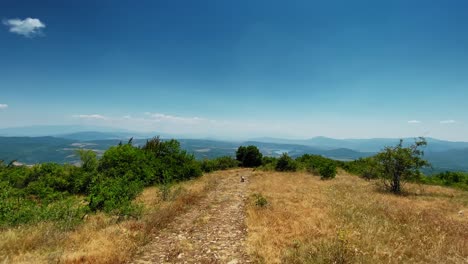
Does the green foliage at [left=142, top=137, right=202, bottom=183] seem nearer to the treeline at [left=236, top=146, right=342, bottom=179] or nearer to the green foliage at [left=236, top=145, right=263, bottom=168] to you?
the treeline at [left=236, top=146, right=342, bottom=179]

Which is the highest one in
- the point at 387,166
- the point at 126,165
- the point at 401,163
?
the point at 401,163

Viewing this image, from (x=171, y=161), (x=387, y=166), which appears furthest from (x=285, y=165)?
(x=171, y=161)

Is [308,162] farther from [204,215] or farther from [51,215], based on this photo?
[51,215]

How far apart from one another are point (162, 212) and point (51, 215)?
4.61 m

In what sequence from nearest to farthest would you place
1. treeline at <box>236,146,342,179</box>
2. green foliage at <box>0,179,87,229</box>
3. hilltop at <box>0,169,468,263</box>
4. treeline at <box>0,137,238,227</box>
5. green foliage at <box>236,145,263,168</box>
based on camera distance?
hilltop at <box>0,169,468,263</box> < green foliage at <box>0,179,87,229</box> < treeline at <box>0,137,238,227</box> < treeline at <box>236,146,342,179</box> < green foliage at <box>236,145,263,168</box>

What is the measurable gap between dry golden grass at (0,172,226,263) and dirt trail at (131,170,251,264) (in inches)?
23.2

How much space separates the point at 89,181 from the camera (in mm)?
24391

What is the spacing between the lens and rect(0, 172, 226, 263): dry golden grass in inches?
294

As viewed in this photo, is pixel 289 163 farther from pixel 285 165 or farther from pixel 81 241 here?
pixel 81 241

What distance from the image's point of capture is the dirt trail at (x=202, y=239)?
789 cm

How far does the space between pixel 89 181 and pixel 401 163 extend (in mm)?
28789

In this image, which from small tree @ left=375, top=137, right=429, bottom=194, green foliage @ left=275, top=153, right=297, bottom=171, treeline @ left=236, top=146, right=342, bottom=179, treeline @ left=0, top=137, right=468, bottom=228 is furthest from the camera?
green foliage @ left=275, top=153, right=297, bottom=171

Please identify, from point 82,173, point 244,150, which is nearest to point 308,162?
point 244,150

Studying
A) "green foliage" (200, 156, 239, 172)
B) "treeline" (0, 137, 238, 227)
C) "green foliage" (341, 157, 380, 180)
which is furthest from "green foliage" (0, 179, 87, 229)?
"green foliage" (200, 156, 239, 172)
